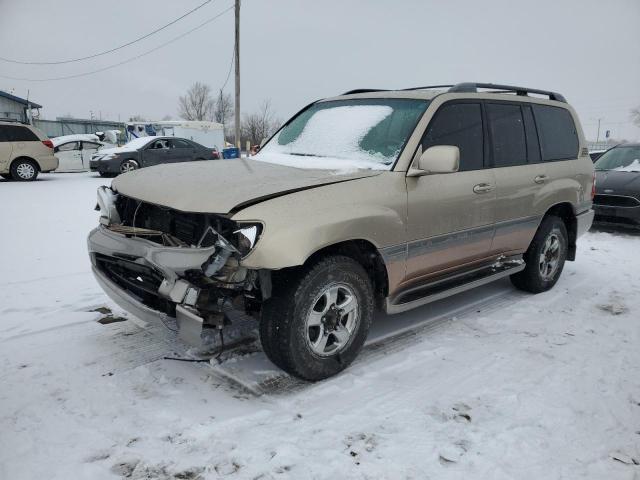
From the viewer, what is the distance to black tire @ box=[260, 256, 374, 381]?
2.90 m

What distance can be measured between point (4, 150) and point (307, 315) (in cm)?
1420

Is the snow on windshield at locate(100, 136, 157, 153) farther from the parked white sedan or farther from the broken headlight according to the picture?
the broken headlight

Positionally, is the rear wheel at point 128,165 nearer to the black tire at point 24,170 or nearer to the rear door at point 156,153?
the rear door at point 156,153

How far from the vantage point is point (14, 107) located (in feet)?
122

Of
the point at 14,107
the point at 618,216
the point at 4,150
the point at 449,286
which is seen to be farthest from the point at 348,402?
the point at 14,107

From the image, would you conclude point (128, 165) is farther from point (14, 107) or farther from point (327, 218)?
point (14, 107)

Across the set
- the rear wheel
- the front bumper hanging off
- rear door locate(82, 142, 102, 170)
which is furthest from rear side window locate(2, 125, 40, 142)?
the front bumper hanging off

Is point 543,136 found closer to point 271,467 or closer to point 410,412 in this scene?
point 410,412

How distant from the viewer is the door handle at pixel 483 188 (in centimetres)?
393

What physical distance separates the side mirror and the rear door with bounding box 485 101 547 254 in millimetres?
1061

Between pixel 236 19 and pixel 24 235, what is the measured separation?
Result: 18.3 meters

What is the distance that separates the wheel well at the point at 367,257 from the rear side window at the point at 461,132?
886mm

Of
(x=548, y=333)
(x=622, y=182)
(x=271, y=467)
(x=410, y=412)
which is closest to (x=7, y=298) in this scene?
(x=271, y=467)

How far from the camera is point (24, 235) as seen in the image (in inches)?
273
